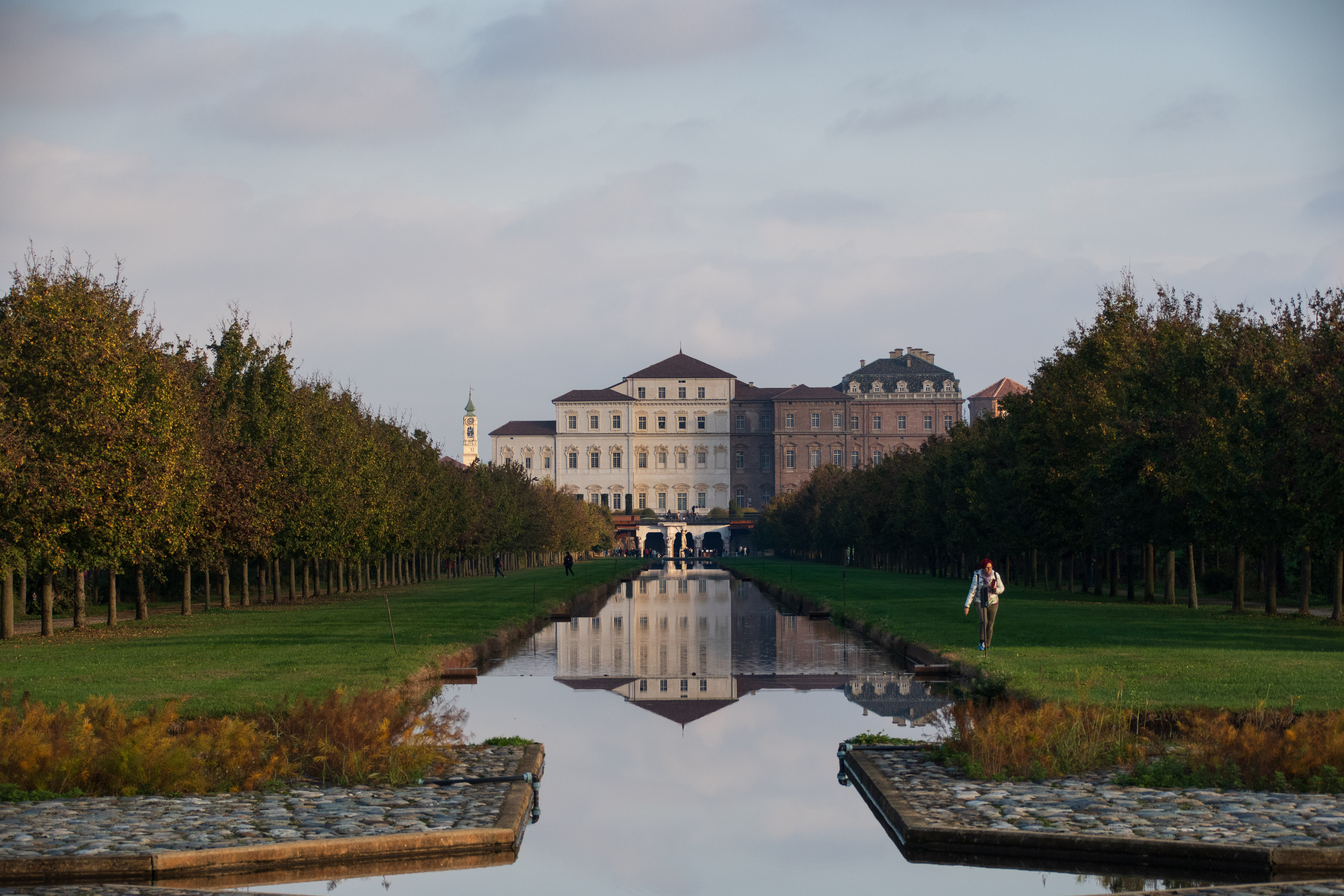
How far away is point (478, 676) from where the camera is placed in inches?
828

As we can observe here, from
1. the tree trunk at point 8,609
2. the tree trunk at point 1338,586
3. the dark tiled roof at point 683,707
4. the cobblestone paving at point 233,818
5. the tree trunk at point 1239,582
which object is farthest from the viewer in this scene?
the tree trunk at point 1239,582

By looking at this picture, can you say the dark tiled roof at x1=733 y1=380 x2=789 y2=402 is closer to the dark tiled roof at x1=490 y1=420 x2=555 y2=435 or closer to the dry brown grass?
the dark tiled roof at x1=490 y1=420 x2=555 y2=435

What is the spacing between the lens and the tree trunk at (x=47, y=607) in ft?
93.1

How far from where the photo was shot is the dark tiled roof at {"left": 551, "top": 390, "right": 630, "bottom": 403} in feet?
582

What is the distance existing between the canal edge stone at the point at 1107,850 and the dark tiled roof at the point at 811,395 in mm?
161026

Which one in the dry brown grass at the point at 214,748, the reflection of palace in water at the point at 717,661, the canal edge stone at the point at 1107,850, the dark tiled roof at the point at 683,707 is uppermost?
the dry brown grass at the point at 214,748

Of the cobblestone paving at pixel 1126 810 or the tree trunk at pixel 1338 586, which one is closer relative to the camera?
the cobblestone paving at pixel 1126 810

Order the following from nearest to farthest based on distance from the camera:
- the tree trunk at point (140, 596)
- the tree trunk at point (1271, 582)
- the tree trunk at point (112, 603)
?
the tree trunk at point (112, 603), the tree trunk at point (1271, 582), the tree trunk at point (140, 596)

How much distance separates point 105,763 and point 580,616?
1065 inches

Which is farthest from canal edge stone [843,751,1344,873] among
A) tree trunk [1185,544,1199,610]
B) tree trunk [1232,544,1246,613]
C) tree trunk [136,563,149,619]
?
tree trunk [1185,544,1199,610]

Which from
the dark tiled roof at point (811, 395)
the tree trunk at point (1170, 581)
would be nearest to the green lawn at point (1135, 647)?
the tree trunk at point (1170, 581)

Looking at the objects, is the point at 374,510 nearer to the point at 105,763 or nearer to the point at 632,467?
the point at 105,763

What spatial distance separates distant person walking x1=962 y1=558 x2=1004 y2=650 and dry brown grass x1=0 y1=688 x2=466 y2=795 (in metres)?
Answer: 11.5

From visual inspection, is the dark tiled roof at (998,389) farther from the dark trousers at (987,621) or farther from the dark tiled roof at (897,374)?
the dark trousers at (987,621)
